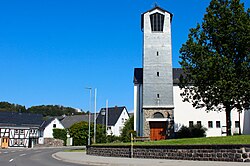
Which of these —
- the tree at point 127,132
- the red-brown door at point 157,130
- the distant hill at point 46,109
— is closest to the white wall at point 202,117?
the red-brown door at point 157,130

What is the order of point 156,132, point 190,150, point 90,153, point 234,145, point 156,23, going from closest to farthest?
point 234,145 → point 190,150 → point 90,153 → point 156,132 → point 156,23

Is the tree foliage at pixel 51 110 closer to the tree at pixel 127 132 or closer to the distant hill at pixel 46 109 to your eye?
the distant hill at pixel 46 109

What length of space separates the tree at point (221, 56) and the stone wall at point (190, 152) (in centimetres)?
939

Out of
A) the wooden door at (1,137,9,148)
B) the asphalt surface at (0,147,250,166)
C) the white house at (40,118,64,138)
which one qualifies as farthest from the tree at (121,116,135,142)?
the wooden door at (1,137,9,148)

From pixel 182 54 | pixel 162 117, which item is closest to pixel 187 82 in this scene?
pixel 182 54

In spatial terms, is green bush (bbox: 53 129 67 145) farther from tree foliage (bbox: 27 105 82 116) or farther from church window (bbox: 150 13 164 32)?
tree foliage (bbox: 27 105 82 116)

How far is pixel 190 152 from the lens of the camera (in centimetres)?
1966

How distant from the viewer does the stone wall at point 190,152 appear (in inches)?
686

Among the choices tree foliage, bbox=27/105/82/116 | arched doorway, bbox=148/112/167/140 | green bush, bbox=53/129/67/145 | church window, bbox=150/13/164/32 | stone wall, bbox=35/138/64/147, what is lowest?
stone wall, bbox=35/138/64/147

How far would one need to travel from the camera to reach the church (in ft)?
141

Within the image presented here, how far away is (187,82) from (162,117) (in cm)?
1173

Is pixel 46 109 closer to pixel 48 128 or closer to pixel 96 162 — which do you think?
pixel 48 128

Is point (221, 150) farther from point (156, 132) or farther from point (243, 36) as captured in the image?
point (156, 132)

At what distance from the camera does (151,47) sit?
147 ft
